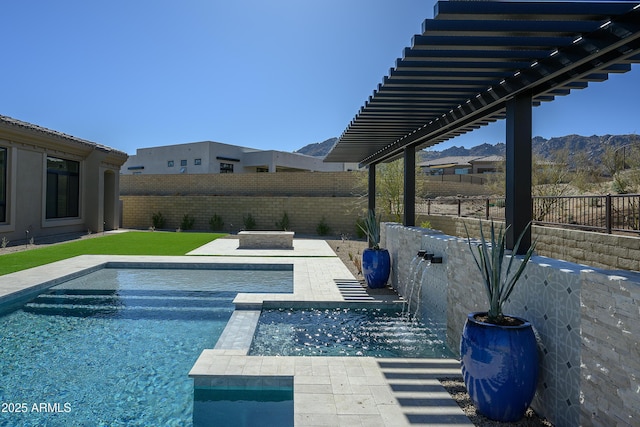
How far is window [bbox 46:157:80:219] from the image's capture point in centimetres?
1646

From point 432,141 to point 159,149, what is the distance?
116ft

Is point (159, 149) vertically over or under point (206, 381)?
over

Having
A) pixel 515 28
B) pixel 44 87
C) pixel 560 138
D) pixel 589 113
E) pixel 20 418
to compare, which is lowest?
pixel 20 418

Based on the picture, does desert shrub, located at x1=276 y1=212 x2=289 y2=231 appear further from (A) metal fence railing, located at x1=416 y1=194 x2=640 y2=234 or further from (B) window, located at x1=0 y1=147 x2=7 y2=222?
(B) window, located at x1=0 y1=147 x2=7 y2=222

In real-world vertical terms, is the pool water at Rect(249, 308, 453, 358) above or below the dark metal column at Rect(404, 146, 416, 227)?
below

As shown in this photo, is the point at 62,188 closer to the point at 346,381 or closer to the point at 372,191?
the point at 372,191

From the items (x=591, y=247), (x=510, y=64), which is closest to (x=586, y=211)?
(x=591, y=247)

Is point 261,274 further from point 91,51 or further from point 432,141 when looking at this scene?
point 91,51

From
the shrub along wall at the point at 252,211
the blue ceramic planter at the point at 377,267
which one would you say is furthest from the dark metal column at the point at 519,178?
the shrub along wall at the point at 252,211

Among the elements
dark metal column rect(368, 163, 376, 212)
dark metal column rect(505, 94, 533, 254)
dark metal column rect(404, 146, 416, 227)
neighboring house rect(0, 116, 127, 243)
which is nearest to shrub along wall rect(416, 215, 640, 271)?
dark metal column rect(404, 146, 416, 227)

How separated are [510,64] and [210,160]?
33.7m

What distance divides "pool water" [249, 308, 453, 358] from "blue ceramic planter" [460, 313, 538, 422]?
175 centimetres

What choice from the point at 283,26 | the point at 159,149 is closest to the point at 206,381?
the point at 283,26

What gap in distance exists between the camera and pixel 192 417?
3.58m
